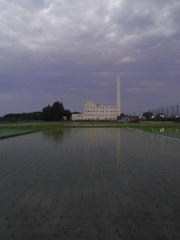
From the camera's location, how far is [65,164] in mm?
8508

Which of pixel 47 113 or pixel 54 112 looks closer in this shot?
pixel 47 113

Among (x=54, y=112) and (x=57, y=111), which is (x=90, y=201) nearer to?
(x=54, y=112)

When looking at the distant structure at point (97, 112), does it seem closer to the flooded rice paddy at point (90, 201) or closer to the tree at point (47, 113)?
the tree at point (47, 113)

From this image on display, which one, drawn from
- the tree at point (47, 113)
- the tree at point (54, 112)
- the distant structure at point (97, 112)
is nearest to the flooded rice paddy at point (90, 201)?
the tree at point (54, 112)

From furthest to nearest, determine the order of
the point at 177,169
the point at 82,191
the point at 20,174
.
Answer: the point at 177,169 → the point at 20,174 → the point at 82,191

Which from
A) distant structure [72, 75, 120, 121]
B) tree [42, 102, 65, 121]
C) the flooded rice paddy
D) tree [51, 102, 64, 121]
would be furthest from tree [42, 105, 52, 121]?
the flooded rice paddy

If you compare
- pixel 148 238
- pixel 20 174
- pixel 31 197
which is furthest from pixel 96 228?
pixel 20 174

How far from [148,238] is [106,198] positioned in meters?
1.65

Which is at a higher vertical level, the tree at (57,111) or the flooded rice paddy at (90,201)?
the tree at (57,111)

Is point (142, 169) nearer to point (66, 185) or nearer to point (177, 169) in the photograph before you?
point (177, 169)

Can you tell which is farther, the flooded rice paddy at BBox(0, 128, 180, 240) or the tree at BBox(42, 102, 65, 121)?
the tree at BBox(42, 102, 65, 121)

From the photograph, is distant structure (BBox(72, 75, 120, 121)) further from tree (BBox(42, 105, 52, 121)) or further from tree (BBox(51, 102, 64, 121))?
tree (BBox(42, 105, 52, 121))

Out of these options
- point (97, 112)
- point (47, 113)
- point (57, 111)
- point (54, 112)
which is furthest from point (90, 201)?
point (97, 112)

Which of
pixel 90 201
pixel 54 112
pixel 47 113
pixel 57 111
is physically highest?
pixel 57 111
